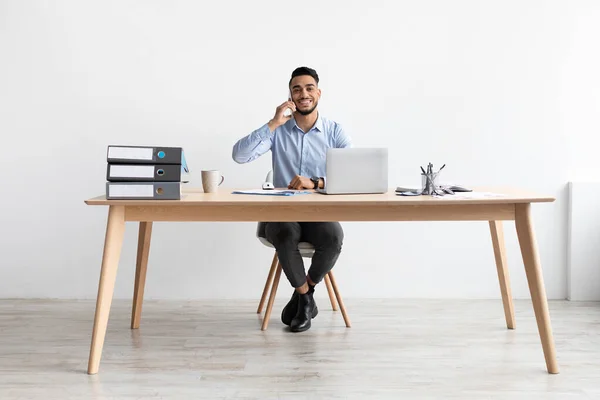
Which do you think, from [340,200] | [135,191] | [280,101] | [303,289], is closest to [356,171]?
[340,200]

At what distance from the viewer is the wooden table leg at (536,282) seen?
246 centimetres

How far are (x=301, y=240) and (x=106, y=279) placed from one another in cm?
95

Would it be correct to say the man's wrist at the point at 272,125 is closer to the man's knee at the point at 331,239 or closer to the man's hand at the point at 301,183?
the man's hand at the point at 301,183

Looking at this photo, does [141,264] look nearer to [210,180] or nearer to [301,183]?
[210,180]

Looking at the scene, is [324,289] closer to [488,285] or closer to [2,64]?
[488,285]

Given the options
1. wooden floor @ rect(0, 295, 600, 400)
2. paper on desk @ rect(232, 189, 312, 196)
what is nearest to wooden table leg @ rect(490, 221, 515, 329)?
wooden floor @ rect(0, 295, 600, 400)

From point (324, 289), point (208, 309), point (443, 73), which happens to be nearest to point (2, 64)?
point (208, 309)

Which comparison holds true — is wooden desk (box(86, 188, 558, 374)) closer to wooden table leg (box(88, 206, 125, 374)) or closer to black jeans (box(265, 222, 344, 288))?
→ wooden table leg (box(88, 206, 125, 374))

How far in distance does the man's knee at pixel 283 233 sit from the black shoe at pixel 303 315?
30 cm

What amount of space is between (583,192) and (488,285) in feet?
2.44

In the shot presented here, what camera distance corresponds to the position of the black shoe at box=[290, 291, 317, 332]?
309 cm

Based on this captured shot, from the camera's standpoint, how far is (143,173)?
8.01ft

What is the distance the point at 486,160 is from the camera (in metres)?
3.82

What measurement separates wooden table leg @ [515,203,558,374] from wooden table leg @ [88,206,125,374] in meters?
1.48
